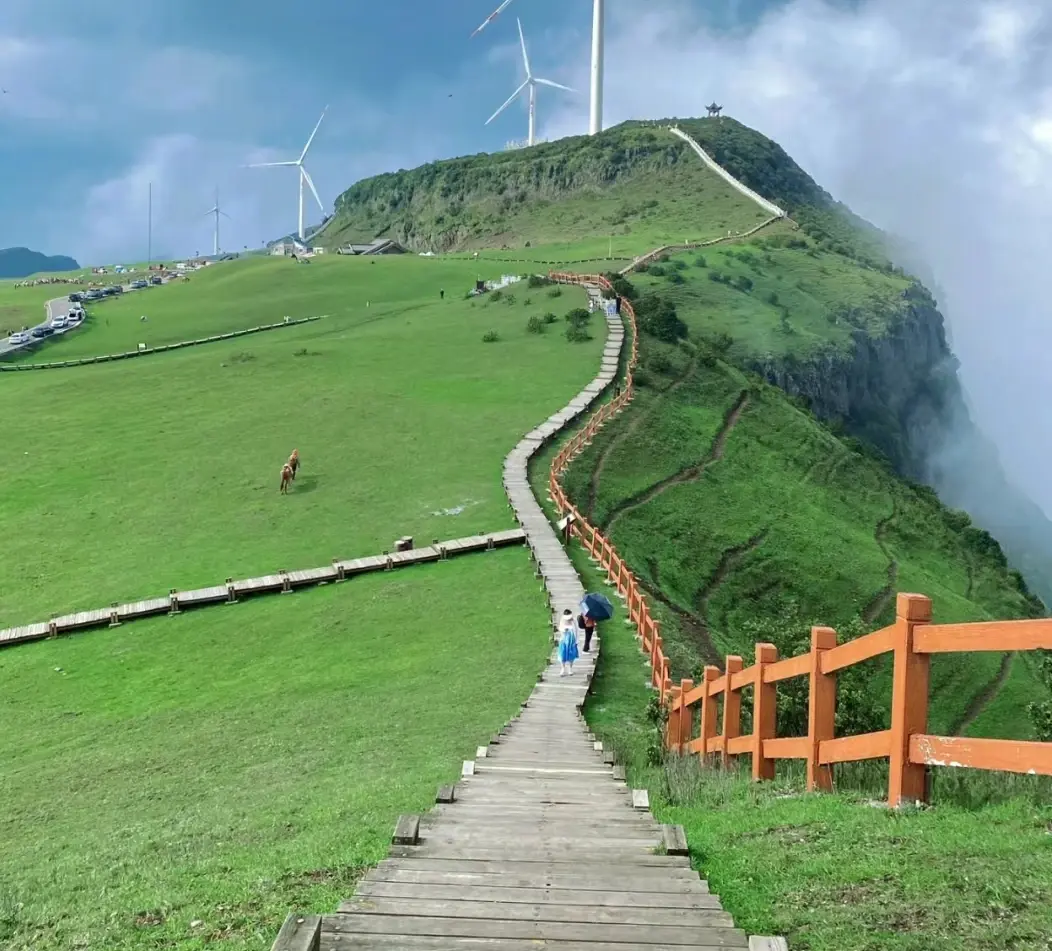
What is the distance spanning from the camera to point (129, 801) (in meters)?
15.4

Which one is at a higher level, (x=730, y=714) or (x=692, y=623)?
(x=730, y=714)

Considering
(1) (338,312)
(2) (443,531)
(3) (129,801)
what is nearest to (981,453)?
(1) (338,312)

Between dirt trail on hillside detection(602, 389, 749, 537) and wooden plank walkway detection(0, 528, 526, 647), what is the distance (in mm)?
7608

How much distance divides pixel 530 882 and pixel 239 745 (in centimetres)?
1273

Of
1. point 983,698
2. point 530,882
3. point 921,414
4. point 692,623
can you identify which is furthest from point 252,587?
point 921,414

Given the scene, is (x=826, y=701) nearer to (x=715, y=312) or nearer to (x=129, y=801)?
(x=129, y=801)

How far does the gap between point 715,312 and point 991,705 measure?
57988mm

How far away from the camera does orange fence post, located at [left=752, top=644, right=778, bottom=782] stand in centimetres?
1116

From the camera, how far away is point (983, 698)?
127ft

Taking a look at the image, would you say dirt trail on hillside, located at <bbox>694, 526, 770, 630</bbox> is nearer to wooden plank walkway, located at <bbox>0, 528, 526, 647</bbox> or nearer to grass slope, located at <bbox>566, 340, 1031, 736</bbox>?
grass slope, located at <bbox>566, 340, 1031, 736</bbox>

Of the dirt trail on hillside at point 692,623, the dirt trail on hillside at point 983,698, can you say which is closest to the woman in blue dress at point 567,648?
the dirt trail on hillside at point 692,623

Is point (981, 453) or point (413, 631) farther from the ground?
point (981, 453)

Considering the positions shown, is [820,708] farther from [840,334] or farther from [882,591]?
[840,334]

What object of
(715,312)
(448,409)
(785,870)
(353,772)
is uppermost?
(715,312)
